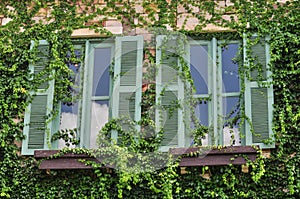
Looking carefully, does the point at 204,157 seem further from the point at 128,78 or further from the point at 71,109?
the point at 71,109

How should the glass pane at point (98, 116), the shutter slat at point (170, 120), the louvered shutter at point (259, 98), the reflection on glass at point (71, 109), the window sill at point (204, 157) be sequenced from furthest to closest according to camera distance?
the reflection on glass at point (71, 109), the glass pane at point (98, 116), the shutter slat at point (170, 120), the louvered shutter at point (259, 98), the window sill at point (204, 157)

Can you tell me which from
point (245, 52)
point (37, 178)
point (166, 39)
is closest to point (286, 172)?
point (245, 52)

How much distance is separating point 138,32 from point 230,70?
1.33 meters

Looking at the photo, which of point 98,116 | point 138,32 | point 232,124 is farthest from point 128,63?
point 232,124

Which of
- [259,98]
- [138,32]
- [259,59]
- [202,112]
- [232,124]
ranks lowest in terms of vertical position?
[232,124]

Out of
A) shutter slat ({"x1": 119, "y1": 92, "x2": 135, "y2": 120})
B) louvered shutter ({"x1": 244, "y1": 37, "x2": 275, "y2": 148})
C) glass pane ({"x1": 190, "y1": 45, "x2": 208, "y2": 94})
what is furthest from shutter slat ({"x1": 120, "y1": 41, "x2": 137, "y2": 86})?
louvered shutter ({"x1": 244, "y1": 37, "x2": 275, "y2": 148})

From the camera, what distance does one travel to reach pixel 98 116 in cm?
870

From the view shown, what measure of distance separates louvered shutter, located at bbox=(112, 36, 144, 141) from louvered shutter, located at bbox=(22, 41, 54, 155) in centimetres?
83

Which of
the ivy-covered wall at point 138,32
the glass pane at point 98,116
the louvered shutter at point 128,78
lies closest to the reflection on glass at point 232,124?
the ivy-covered wall at point 138,32

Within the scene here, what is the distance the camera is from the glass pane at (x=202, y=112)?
27.8 feet

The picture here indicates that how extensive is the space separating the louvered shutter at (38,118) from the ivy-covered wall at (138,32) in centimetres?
9

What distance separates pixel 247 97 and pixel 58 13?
9.23 ft

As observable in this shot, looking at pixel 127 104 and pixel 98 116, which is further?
pixel 98 116

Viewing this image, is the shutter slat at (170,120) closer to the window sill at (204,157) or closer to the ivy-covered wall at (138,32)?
the window sill at (204,157)
